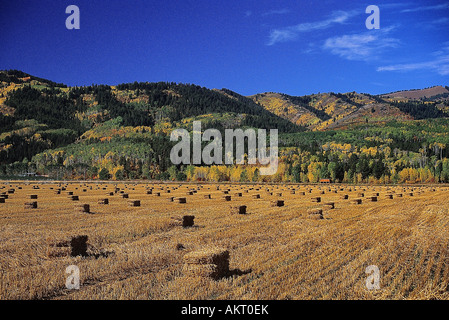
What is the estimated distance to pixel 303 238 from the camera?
57.7 feet

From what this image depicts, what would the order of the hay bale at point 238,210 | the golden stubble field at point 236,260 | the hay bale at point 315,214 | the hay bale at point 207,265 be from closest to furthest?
the golden stubble field at point 236,260
the hay bale at point 207,265
the hay bale at point 315,214
the hay bale at point 238,210

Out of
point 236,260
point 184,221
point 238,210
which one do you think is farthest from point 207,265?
point 238,210

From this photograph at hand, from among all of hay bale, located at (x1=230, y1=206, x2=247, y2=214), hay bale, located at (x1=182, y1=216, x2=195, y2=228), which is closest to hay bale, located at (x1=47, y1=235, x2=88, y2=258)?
hay bale, located at (x1=182, y1=216, x2=195, y2=228)

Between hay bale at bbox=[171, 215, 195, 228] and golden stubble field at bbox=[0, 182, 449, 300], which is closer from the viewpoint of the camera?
golden stubble field at bbox=[0, 182, 449, 300]

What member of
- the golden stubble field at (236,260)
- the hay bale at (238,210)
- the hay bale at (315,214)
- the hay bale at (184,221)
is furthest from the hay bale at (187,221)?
the hay bale at (315,214)

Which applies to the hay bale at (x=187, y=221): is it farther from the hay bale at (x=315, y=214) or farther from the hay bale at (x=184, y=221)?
the hay bale at (x=315, y=214)

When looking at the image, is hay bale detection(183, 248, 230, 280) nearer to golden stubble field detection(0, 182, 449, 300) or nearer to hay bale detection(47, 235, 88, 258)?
golden stubble field detection(0, 182, 449, 300)

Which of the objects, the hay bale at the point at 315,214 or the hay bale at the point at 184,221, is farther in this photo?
the hay bale at the point at 315,214

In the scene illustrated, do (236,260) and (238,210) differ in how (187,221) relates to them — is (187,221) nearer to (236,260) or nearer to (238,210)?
(238,210)
